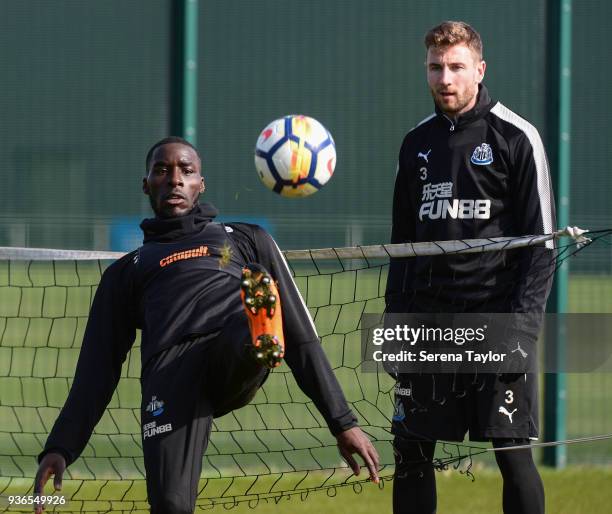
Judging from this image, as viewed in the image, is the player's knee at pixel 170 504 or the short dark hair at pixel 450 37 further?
the short dark hair at pixel 450 37

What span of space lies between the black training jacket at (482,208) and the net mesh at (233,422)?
162 mm

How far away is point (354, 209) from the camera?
8.09 m

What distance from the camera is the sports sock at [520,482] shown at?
4.74 metres

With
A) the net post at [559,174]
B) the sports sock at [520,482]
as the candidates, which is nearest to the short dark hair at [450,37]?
the sports sock at [520,482]

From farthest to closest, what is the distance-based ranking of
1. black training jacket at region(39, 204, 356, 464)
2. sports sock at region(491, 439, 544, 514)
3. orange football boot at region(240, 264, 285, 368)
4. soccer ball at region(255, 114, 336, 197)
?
soccer ball at region(255, 114, 336, 197) → sports sock at region(491, 439, 544, 514) → black training jacket at region(39, 204, 356, 464) → orange football boot at region(240, 264, 285, 368)

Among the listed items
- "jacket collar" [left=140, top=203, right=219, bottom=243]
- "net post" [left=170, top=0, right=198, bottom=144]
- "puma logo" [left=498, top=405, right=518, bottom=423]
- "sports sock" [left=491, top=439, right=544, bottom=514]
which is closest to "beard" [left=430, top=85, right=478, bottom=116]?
"jacket collar" [left=140, top=203, right=219, bottom=243]

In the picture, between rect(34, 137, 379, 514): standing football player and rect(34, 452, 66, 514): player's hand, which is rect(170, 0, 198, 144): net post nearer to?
rect(34, 137, 379, 514): standing football player

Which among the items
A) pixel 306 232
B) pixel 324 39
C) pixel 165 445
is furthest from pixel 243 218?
pixel 165 445

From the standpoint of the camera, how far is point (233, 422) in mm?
7961

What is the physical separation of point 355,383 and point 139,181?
2.04 meters

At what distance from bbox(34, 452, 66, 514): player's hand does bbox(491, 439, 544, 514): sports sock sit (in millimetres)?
1661

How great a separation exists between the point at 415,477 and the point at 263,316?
137 centimetres

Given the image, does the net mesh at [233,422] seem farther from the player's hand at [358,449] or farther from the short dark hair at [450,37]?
the player's hand at [358,449]

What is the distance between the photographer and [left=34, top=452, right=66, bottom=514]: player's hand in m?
4.25
